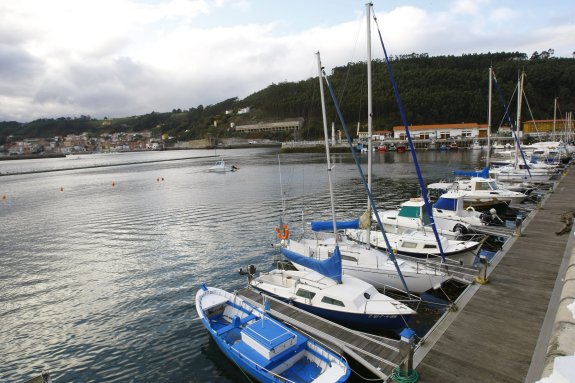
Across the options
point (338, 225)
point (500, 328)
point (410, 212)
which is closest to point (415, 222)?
point (410, 212)

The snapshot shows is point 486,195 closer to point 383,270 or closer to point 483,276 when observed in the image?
point 483,276

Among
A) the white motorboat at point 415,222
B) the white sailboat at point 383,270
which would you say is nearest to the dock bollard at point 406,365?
the white sailboat at point 383,270

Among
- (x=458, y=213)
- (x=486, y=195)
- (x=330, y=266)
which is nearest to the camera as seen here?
(x=330, y=266)

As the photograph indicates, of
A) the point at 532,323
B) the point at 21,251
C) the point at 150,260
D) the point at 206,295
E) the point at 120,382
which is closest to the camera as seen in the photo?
the point at 532,323

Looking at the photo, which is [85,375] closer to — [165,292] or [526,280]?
[165,292]

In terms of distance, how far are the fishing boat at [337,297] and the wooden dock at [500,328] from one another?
2.48 m

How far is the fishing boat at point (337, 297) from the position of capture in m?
14.6

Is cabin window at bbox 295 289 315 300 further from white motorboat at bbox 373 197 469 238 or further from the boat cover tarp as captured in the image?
the boat cover tarp

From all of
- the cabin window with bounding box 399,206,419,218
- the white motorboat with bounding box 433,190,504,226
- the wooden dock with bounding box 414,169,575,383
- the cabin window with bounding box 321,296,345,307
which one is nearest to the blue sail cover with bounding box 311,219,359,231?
the cabin window with bounding box 399,206,419,218

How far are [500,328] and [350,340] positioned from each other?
551 centimetres

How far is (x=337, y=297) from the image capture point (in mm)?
15172

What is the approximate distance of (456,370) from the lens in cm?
1038

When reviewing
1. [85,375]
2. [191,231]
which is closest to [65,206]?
[191,231]

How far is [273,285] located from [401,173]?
60.5m
